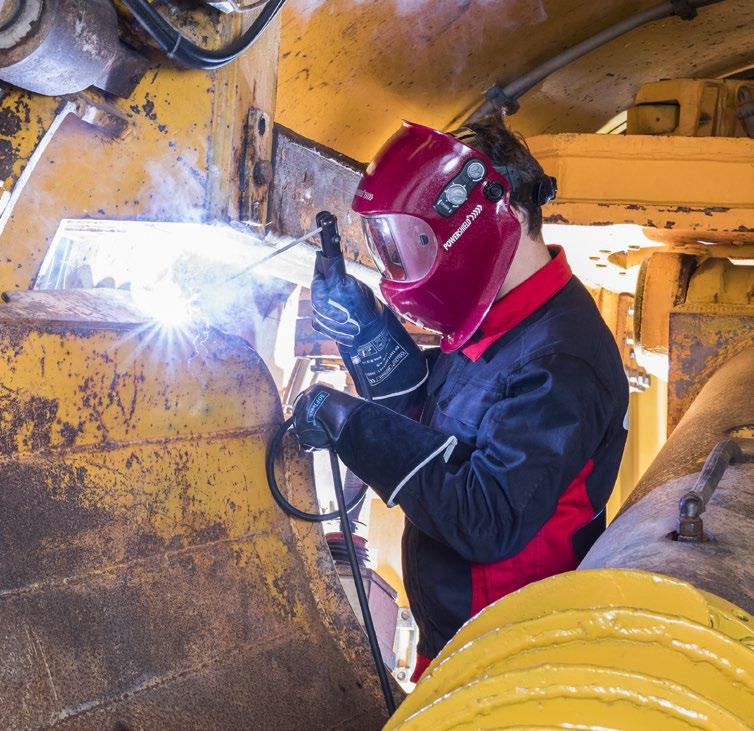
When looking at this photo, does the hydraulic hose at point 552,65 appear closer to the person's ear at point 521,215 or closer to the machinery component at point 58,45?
the person's ear at point 521,215

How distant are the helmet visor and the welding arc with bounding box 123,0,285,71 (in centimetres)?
51

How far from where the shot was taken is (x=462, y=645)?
1.01 m

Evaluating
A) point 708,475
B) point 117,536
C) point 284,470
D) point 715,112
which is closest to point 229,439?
point 284,470

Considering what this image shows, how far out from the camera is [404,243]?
7.60ft

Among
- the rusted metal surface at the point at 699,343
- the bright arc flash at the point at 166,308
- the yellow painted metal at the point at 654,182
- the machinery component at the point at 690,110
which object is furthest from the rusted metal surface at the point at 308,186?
the rusted metal surface at the point at 699,343

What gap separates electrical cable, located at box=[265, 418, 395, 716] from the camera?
87.5 inches

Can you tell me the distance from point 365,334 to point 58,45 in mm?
1189

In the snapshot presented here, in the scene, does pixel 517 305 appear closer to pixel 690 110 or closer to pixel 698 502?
pixel 698 502

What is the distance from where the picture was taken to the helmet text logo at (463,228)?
2.25 m

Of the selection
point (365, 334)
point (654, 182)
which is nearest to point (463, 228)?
point (365, 334)

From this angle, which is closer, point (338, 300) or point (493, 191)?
point (493, 191)

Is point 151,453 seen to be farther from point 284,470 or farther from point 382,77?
point 382,77

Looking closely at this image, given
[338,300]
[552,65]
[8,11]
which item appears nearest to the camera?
[8,11]

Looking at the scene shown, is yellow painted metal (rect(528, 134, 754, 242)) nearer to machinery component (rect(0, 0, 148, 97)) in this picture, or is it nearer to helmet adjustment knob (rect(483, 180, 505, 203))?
helmet adjustment knob (rect(483, 180, 505, 203))
